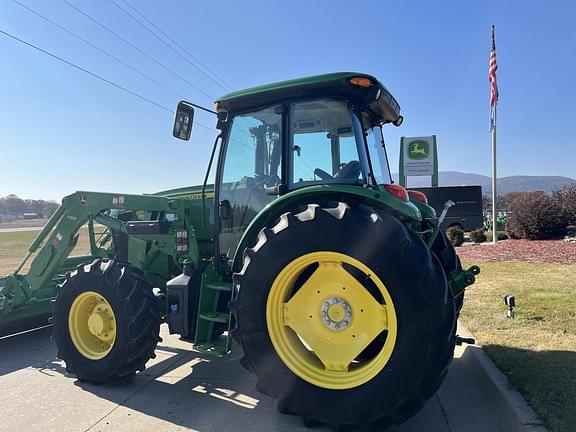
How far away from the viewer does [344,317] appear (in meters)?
3.40

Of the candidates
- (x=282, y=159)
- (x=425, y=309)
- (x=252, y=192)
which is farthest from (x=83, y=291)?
(x=425, y=309)

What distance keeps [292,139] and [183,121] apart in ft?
4.37

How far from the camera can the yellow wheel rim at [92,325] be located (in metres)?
4.48

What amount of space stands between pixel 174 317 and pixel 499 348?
334cm

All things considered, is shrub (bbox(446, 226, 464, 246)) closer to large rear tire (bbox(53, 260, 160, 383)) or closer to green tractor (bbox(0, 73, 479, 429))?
green tractor (bbox(0, 73, 479, 429))

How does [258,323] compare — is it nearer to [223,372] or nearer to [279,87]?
[223,372]

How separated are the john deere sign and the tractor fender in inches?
564

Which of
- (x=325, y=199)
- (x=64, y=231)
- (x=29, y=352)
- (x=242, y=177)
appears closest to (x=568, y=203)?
(x=242, y=177)

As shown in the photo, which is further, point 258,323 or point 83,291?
point 83,291

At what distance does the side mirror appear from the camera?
463cm

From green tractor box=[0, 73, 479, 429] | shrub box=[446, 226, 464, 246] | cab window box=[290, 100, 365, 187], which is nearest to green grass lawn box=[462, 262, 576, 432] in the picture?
green tractor box=[0, 73, 479, 429]

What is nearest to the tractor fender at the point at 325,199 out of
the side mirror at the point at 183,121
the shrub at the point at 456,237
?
the side mirror at the point at 183,121

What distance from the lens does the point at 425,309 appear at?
3025 millimetres

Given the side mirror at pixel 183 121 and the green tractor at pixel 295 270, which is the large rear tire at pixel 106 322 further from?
the side mirror at pixel 183 121
